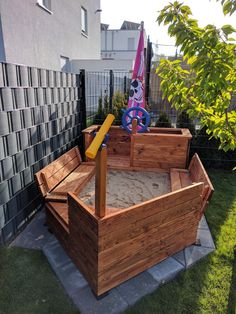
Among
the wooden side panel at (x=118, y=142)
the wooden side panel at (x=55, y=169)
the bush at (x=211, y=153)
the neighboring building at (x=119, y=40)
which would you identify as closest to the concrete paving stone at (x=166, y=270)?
the wooden side panel at (x=55, y=169)

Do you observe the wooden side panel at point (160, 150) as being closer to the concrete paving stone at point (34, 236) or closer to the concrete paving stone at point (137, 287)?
the concrete paving stone at point (34, 236)

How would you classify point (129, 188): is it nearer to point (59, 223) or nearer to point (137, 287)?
point (59, 223)

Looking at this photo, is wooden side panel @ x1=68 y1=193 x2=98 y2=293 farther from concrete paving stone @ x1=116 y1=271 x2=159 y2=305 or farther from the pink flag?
the pink flag

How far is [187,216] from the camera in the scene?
251 cm

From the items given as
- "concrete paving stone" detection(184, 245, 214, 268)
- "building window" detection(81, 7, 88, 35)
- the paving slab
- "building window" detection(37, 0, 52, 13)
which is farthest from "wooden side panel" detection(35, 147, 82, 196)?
"building window" detection(81, 7, 88, 35)

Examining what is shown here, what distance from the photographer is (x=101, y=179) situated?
1.75 meters

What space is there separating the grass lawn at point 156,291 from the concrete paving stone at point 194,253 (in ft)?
0.18

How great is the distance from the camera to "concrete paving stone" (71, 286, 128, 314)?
6.47 ft

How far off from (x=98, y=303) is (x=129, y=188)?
1.94m

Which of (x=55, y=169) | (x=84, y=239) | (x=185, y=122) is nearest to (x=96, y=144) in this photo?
(x=84, y=239)

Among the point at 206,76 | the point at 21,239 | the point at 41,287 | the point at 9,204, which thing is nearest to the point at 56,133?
the point at 9,204

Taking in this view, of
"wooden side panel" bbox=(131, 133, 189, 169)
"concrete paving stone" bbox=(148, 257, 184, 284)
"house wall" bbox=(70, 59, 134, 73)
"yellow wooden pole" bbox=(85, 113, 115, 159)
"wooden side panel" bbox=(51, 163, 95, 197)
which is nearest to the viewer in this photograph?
"yellow wooden pole" bbox=(85, 113, 115, 159)

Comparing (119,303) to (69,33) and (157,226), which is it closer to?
(157,226)

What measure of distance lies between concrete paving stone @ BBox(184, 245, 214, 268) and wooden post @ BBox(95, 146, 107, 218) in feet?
4.24
